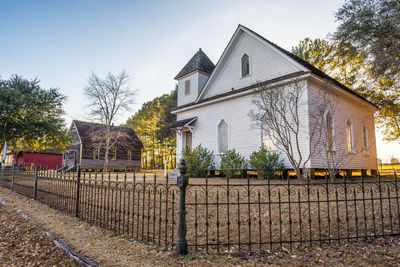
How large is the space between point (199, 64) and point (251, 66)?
5917 millimetres

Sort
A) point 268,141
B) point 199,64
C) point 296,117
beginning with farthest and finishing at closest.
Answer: point 199,64 < point 268,141 < point 296,117

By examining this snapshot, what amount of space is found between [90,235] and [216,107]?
12222mm

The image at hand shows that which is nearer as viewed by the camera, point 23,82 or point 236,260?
point 236,260

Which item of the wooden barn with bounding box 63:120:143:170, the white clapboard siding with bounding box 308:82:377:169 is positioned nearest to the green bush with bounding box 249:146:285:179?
the white clapboard siding with bounding box 308:82:377:169

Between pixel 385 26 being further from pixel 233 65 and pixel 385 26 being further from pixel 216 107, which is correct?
pixel 216 107

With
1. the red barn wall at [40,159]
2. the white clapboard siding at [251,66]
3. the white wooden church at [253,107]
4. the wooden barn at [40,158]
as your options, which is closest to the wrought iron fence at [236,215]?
the white wooden church at [253,107]

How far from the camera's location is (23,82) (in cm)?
1573

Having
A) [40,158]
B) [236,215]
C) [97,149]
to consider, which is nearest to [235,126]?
[236,215]

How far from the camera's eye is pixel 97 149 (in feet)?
102

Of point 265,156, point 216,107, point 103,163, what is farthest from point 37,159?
point 265,156

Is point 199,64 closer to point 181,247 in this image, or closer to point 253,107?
point 253,107

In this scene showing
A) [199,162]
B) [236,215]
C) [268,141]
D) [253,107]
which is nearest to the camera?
[236,215]

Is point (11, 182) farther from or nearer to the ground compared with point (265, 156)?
nearer to the ground

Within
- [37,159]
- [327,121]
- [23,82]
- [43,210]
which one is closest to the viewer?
[43,210]
